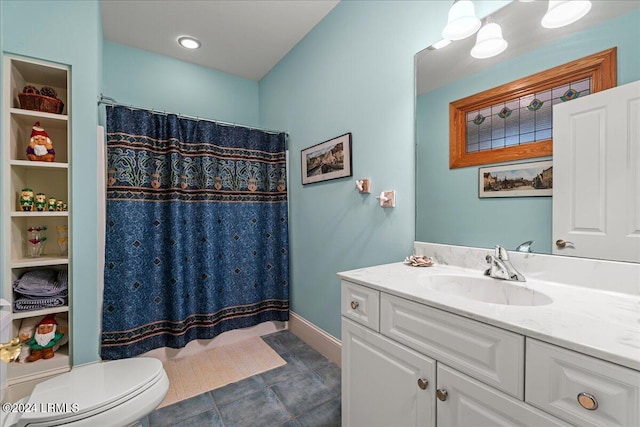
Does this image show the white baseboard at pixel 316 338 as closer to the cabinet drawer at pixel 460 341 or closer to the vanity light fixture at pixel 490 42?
the cabinet drawer at pixel 460 341

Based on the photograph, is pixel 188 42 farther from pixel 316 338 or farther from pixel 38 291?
pixel 316 338

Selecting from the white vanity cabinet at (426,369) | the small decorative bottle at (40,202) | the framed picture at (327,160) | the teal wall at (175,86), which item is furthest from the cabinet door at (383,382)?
the teal wall at (175,86)

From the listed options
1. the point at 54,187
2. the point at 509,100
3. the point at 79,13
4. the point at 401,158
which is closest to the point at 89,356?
the point at 54,187

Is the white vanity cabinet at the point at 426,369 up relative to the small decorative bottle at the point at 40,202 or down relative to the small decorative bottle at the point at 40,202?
down

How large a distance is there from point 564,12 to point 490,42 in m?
0.24

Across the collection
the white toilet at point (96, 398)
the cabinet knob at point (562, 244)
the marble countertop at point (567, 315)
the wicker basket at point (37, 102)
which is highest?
the wicker basket at point (37, 102)

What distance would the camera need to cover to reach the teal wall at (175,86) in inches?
92.0

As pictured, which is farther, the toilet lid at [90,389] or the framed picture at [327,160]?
the framed picture at [327,160]

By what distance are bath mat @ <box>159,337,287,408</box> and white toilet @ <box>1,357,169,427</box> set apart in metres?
0.52

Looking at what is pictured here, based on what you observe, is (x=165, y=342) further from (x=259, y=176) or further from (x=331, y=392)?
(x=259, y=176)

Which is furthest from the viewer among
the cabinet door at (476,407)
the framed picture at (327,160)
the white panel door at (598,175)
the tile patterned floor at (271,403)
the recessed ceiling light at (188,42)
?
the recessed ceiling light at (188,42)

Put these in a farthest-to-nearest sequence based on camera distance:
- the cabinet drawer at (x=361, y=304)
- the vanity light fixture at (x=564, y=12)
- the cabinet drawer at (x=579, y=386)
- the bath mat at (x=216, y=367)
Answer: the bath mat at (x=216, y=367), the cabinet drawer at (x=361, y=304), the vanity light fixture at (x=564, y=12), the cabinet drawer at (x=579, y=386)

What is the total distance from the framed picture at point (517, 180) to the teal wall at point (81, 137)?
84.1 inches

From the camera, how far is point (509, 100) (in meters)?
1.16
